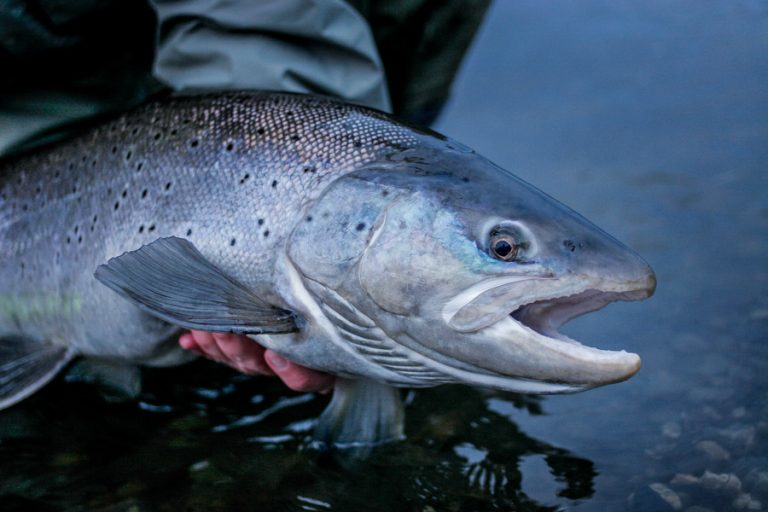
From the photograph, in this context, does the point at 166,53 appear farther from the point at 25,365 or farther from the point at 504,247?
the point at 504,247

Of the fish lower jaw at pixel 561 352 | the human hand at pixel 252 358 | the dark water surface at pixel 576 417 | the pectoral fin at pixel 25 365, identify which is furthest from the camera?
the pectoral fin at pixel 25 365

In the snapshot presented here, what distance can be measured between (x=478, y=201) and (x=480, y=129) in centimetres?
232

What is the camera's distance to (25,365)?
257cm

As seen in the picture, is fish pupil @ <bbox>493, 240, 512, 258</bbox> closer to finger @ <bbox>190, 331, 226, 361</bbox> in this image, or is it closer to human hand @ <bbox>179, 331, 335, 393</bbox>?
human hand @ <bbox>179, 331, 335, 393</bbox>

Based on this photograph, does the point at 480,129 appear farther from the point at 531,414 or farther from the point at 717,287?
the point at 531,414

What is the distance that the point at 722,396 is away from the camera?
2475mm

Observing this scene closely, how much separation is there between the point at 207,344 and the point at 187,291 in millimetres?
342

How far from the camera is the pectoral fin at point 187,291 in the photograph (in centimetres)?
201

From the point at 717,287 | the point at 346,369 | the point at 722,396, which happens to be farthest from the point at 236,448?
the point at 717,287

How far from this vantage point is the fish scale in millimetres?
2098

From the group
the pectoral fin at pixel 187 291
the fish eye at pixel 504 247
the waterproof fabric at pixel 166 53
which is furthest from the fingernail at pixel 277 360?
the waterproof fabric at pixel 166 53

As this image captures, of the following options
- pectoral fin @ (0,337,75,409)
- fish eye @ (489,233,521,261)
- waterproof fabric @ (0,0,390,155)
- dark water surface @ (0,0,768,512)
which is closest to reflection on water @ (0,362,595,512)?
dark water surface @ (0,0,768,512)

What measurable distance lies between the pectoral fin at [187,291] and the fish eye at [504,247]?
0.51m

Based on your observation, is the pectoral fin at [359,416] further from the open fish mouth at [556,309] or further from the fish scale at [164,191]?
the open fish mouth at [556,309]
